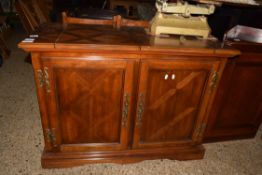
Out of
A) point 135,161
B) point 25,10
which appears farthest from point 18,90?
point 135,161

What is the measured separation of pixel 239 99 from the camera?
5.25 ft

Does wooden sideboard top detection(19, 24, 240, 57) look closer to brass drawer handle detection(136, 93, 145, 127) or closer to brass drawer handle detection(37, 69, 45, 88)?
brass drawer handle detection(37, 69, 45, 88)

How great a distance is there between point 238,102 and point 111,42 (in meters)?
1.10

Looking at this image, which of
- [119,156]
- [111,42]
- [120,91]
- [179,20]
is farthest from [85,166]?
[179,20]

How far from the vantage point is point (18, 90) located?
7.84 ft

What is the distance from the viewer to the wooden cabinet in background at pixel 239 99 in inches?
56.6

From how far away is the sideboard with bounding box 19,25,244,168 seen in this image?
1.11 m

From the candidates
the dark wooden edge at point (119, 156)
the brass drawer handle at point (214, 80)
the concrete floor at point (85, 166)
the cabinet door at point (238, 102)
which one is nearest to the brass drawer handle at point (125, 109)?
the dark wooden edge at point (119, 156)

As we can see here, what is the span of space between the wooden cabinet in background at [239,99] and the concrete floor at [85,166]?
133mm

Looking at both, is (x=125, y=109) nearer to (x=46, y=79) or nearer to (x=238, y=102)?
(x=46, y=79)

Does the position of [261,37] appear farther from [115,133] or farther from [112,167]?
[112,167]

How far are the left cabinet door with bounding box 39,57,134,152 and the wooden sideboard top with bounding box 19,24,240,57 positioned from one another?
0.27ft

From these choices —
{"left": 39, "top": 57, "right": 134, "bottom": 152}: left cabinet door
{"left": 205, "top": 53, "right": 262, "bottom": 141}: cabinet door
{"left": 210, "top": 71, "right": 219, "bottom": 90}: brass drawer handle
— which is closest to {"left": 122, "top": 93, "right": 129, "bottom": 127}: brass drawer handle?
{"left": 39, "top": 57, "right": 134, "bottom": 152}: left cabinet door

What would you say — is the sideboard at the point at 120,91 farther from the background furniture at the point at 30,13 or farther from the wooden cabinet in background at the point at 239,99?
the background furniture at the point at 30,13
